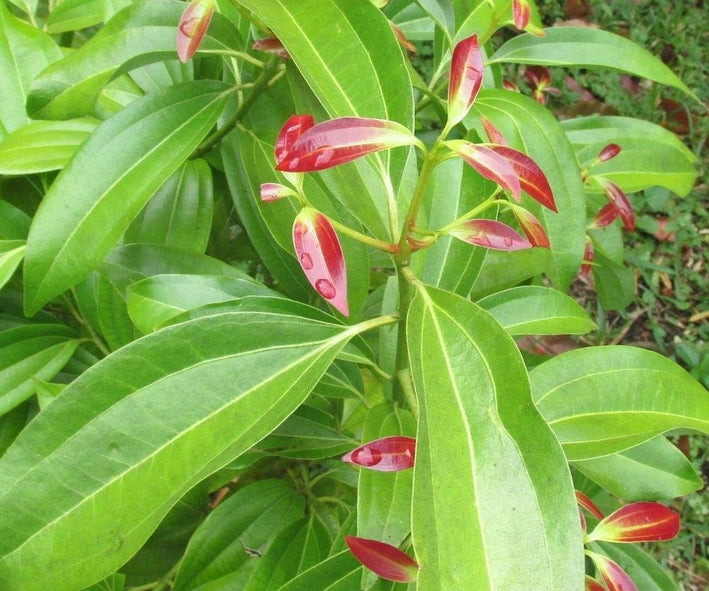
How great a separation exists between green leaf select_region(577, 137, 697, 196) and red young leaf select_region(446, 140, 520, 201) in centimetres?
57

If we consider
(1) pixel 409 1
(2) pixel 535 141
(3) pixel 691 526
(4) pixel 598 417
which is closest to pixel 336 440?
(4) pixel 598 417

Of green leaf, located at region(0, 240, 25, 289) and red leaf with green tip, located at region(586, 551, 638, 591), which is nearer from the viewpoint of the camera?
red leaf with green tip, located at region(586, 551, 638, 591)

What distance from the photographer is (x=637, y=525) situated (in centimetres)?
61

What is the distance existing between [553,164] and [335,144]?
0.36 metres

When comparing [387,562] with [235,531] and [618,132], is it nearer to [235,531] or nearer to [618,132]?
[235,531]

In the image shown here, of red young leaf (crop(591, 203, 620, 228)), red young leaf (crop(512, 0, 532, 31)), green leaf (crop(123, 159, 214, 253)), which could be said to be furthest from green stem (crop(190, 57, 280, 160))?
red young leaf (crop(591, 203, 620, 228))

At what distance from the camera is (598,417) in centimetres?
67

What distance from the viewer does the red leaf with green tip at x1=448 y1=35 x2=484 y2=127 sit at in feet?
1.65

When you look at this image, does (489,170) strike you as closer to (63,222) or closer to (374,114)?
(374,114)

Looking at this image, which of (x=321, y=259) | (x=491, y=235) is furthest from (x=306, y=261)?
(x=491, y=235)

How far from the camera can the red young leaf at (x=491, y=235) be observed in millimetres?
545

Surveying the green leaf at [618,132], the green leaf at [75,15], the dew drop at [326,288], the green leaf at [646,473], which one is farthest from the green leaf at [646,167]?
the green leaf at [75,15]

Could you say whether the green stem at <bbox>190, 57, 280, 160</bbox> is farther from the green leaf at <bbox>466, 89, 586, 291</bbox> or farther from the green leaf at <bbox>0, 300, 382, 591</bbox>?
the green leaf at <bbox>0, 300, 382, 591</bbox>

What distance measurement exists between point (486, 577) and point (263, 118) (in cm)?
64
